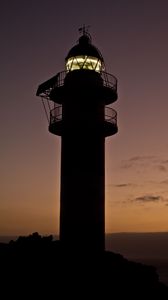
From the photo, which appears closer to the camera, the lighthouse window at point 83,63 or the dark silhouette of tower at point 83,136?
the dark silhouette of tower at point 83,136

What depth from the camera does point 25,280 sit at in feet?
62.5

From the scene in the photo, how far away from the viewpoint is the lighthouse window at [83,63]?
24.0 metres

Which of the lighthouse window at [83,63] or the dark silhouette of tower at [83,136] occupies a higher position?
the lighthouse window at [83,63]

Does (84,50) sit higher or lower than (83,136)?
higher

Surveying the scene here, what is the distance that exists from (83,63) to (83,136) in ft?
13.0

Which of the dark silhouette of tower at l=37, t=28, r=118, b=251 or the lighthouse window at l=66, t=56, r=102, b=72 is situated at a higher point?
the lighthouse window at l=66, t=56, r=102, b=72

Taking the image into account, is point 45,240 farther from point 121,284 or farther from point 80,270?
point 121,284

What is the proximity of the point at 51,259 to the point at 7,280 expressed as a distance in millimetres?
2921

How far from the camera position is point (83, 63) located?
24062mm

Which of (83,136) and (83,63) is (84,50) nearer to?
(83,63)

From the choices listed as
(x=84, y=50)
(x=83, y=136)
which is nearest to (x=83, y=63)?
(x=84, y=50)

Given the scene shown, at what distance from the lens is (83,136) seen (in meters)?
23.4

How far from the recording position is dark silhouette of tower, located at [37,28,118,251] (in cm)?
2267

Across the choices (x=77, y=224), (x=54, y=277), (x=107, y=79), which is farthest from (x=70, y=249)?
(x=107, y=79)
